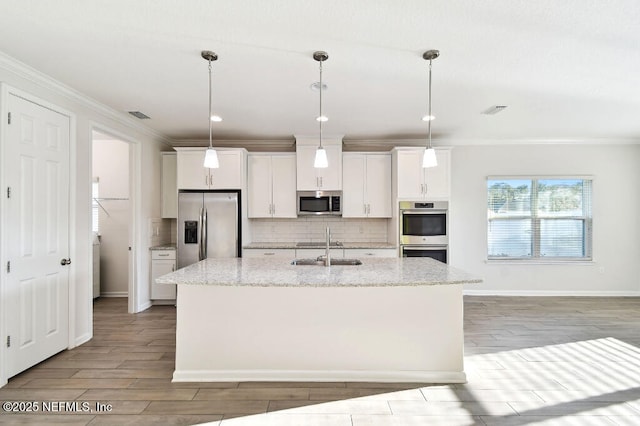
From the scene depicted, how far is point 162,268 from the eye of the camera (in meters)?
4.82

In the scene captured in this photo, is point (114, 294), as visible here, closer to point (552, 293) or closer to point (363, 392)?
point (363, 392)

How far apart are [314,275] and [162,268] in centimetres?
317

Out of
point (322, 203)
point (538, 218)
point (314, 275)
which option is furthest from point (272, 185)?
point (538, 218)

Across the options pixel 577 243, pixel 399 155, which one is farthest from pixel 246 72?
pixel 577 243

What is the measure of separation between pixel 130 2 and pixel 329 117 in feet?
8.37

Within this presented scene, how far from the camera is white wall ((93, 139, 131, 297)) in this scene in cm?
543

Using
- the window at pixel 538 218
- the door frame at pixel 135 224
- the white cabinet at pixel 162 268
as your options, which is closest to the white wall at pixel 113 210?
the white cabinet at pixel 162 268

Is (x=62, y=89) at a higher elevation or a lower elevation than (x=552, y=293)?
higher

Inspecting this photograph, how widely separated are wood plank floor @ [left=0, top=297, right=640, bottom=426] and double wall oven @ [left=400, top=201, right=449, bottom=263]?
146 cm

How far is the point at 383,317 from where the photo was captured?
8.74 ft

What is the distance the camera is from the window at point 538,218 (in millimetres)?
5457

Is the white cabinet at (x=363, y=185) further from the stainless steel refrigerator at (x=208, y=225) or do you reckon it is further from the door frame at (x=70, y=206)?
the door frame at (x=70, y=206)

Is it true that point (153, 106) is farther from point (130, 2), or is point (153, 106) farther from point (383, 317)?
point (383, 317)

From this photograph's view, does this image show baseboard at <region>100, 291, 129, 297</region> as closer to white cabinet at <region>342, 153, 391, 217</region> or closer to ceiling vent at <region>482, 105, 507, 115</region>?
white cabinet at <region>342, 153, 391, 217</region>
